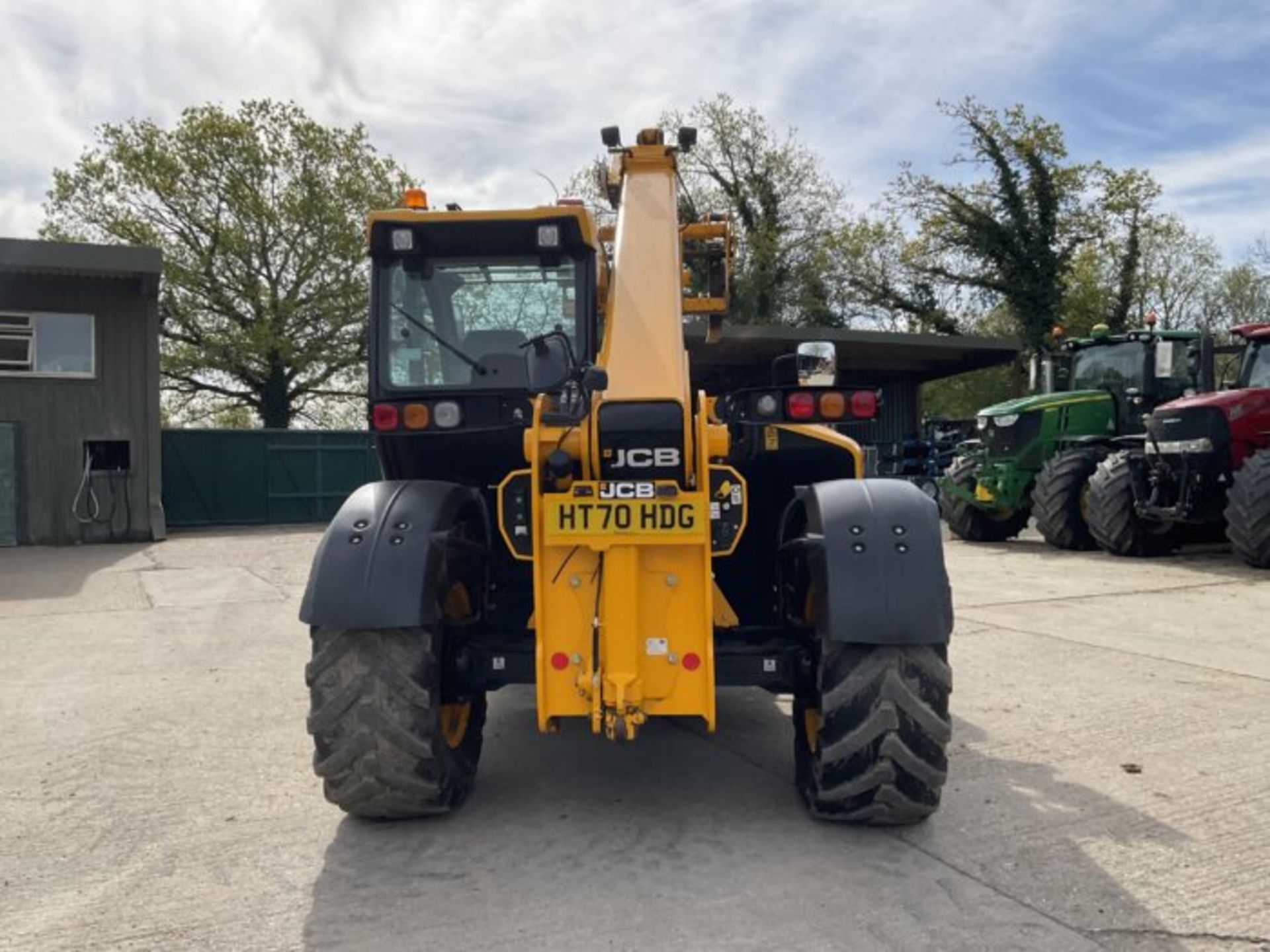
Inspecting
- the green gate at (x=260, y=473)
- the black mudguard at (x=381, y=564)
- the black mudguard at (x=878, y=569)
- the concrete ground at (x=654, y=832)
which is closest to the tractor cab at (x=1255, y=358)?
the concrete ground at (x=654, y=832)

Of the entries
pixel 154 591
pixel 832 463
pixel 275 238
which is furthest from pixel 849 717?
pixel 275 238

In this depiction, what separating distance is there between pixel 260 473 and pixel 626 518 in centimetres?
1875

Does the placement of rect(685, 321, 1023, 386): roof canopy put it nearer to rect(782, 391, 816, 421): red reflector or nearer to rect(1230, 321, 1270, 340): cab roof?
rect(1230, 321, 1270, 340): cab roof

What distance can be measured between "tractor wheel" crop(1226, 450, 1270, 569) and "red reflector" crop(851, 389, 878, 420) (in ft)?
27.0

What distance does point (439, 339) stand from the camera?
4441 millimetres

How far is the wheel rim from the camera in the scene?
4047mm

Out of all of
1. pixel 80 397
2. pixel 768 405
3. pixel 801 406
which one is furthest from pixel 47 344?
pixel 801 406

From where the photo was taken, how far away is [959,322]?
3291 cm

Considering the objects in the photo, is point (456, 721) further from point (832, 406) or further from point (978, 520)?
point (978, 520)

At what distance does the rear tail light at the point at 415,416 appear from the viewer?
4000 millimetres

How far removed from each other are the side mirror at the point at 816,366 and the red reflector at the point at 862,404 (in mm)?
108

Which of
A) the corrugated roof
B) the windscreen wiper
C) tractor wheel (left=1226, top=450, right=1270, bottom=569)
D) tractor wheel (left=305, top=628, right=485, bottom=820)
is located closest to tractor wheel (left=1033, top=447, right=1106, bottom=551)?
tractor wheel (left=1226, top=450, right=1270, bottom=569)

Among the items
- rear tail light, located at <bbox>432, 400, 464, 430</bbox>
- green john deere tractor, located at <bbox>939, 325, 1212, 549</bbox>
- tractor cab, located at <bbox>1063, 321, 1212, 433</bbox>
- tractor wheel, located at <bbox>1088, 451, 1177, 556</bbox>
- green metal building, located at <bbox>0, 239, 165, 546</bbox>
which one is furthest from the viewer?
green metal building, located at <bbox>0, 239, 165, 546</bbox>

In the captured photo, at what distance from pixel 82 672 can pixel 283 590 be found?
13.3ft
